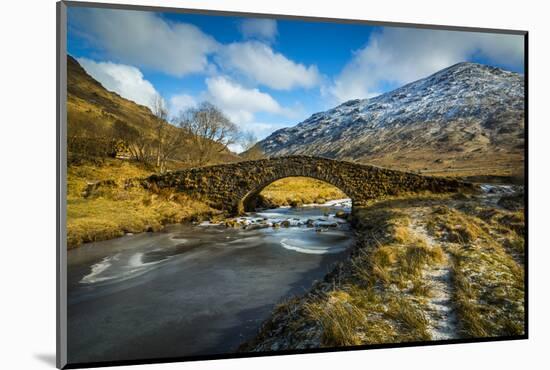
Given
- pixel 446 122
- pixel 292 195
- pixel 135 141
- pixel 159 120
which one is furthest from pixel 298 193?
pixel 446 122

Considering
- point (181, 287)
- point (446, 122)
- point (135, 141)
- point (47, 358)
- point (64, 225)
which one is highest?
point (135, 141)

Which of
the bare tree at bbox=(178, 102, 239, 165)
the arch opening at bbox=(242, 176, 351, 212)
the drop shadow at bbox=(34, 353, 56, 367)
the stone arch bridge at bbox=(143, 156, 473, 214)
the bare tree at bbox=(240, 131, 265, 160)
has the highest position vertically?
the bare tree at bbox=(178, 102, 239, 165)

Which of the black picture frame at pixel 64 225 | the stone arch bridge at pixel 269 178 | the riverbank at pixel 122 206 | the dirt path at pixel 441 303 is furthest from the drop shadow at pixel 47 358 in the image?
the stone arch bridge at pixel 269 178

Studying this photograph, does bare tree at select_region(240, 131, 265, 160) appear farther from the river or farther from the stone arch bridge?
the river

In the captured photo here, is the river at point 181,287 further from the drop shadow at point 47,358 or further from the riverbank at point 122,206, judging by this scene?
the riverbank at point 122,206

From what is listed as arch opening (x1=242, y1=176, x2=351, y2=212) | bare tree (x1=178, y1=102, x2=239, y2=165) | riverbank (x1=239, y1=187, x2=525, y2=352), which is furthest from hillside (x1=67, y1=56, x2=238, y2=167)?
arch opening (x1=242, y1=176, x2=351, y2=212)

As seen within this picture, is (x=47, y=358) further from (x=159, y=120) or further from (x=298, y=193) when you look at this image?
(x=298, y=193)
